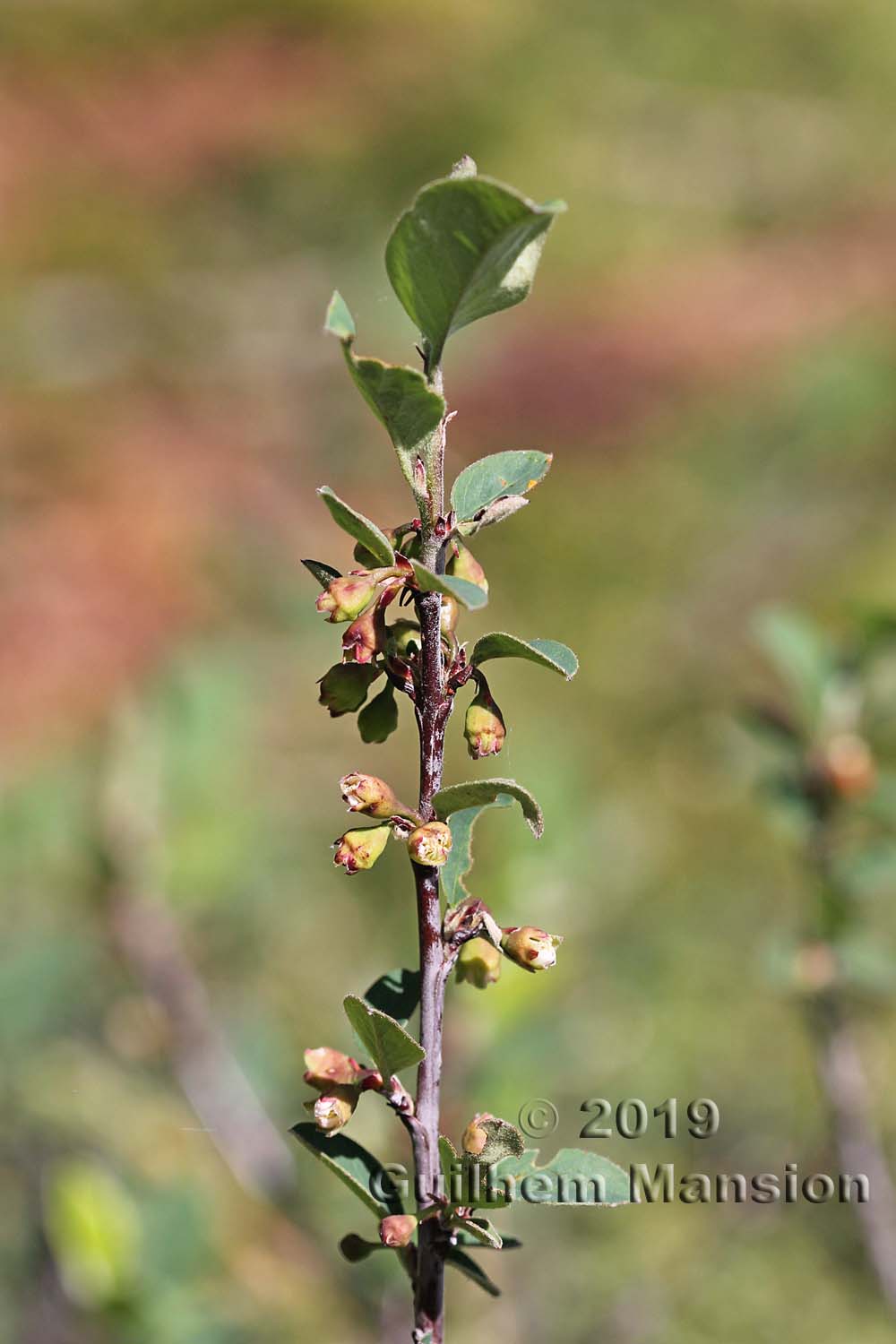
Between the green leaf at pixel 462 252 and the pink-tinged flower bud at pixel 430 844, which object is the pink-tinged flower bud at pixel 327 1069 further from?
the green leaf at pixel 462 252

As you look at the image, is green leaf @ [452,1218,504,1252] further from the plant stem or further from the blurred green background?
the blurred green background

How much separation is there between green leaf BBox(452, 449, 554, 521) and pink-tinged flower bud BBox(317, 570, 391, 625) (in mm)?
42

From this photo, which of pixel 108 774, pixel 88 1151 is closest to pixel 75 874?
pixel 108 774

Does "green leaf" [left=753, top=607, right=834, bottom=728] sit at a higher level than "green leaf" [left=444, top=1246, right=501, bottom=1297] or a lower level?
higher

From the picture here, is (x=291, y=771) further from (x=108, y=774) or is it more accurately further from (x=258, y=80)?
(x=258, y=80)

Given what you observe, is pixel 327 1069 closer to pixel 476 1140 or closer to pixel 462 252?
pixel 476 1140

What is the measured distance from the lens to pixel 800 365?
3.04 meters

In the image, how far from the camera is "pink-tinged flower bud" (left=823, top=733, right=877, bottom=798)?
80 cm

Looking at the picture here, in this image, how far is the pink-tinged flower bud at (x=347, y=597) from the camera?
346mm

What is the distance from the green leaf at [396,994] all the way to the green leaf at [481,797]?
0.08 metres

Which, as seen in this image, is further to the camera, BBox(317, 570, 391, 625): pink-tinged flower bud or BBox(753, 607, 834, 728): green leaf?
BBox(753, 607, 834, 728): green leaf

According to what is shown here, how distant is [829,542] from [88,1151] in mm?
1679

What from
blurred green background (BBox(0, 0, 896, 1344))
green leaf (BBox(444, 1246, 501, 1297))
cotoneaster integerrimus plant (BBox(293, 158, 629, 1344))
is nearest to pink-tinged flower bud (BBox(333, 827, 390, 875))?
cotoneaster integerrimus plant (BBox(293, 158, 629, 1344))

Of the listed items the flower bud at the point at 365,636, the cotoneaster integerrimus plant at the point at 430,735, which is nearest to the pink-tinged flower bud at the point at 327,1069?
the cotoneaster integerrimus plant at the point at 430,735
